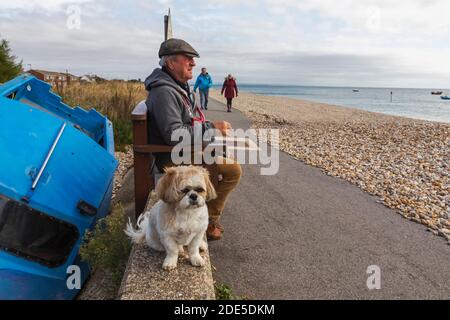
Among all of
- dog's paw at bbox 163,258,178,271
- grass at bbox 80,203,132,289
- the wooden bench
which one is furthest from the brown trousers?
dog's paw at bbox 163,258,178,271

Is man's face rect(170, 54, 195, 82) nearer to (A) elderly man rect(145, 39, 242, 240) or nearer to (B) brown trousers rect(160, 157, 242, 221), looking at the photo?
(A) elderly man rect(145, 39, 242, 240)

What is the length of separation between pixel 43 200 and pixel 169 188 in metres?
1.39

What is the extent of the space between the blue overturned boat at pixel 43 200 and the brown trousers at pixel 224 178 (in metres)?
0.95

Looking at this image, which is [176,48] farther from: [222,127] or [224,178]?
[224,178]

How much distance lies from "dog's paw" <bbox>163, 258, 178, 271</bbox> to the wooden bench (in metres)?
1.10

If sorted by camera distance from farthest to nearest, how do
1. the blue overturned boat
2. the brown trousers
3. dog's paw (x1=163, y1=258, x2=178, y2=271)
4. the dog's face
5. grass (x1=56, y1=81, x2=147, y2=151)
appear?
grass (x1=56, y1=81, x2=147, y2=151) < the brown trousers < the blue overturned boat < dog's paw (x1=163, y1=258, x2=178, y2=271) < the dog's face

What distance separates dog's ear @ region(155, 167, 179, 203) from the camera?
269cm

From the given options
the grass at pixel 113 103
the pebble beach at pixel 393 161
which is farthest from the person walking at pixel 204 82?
the grass at pixel 113 103

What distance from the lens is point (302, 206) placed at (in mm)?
5535

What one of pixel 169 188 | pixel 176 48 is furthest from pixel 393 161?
pixel 169 188

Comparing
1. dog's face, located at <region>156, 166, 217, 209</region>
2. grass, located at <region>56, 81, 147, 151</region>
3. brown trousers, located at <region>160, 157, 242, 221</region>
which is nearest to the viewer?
dog's face, located at <region>156, 166, 217, 209</region>

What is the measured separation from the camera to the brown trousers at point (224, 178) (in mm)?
3881

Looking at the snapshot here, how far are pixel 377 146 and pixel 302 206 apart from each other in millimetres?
6348
